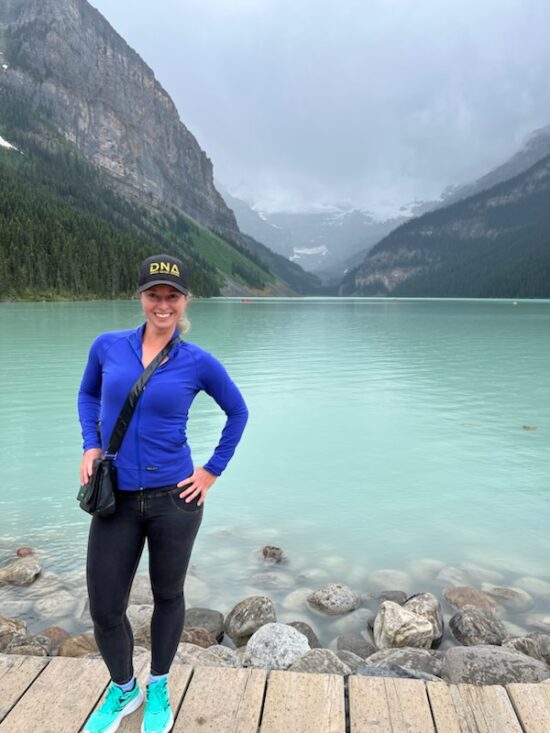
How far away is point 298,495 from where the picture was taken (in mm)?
13555

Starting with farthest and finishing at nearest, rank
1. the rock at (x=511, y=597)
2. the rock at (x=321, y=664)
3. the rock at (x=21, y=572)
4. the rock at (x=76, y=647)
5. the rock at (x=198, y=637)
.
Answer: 1. the rock at (x=21, y=572)
2. the rock at (x=511, y=597)
3. the rock at (x=198, y=637)
4. the rock at (x=76, y=647)
5. the rock at (x=321, y=664)

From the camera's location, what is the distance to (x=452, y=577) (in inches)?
367

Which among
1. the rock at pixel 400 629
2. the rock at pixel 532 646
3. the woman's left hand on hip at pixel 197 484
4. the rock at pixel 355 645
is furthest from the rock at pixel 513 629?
the woman's left hand on hip at pixel 197 484

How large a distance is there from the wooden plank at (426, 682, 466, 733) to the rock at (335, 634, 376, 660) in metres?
2.64

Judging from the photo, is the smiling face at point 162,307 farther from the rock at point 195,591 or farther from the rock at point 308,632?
the rock at point 195,591

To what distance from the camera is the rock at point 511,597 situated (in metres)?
8.32

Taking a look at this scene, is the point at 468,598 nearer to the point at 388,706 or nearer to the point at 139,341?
the point at 388,706

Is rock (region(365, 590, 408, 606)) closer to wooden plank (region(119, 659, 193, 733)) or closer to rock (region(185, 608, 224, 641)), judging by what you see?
rock (region(185, 608, 224, 641))

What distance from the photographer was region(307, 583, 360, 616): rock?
26.3 feet

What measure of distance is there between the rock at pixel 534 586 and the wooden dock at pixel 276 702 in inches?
197

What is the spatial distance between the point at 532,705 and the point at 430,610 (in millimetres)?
3537

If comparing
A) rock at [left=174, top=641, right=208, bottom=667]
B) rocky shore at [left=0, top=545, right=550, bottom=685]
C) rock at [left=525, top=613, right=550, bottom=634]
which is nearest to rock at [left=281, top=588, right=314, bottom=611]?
rocky shore at [left=0, top=545, right=550, bottom=685]

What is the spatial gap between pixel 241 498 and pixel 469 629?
23.0 feet

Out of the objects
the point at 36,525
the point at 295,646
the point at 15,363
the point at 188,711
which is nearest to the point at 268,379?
the point at 15,363
